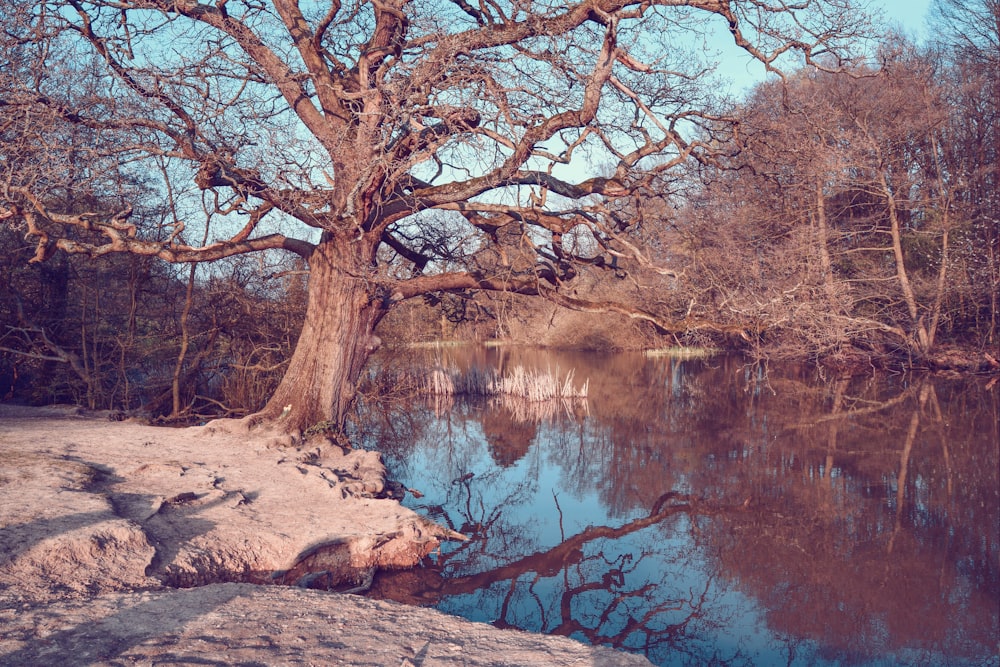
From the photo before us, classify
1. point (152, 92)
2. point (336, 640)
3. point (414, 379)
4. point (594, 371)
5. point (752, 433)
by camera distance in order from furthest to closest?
point (594, 371)
point (414, 379)
point (752, 433)
point (152, 92)
point (336, 640)

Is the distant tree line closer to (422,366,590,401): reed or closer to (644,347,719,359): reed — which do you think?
(422,366,590,401): reed

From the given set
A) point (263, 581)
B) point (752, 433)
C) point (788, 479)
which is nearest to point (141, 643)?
point (263, 581)

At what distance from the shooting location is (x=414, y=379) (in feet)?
51.9

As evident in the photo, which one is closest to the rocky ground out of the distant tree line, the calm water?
the calm water

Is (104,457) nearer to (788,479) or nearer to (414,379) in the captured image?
(788,479)

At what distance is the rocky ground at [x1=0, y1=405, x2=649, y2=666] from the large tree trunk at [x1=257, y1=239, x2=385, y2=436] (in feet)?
2.50

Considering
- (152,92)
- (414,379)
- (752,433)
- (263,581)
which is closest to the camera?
(263,581)

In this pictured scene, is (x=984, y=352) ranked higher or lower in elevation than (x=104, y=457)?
higher

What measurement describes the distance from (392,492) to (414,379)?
7926 millimetres

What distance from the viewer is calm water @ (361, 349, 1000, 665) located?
16.5ft

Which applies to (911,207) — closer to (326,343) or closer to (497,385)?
(497,385)

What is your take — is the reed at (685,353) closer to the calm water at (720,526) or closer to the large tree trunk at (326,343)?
the calm water at (720,526)

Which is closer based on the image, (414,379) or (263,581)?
(263,581)

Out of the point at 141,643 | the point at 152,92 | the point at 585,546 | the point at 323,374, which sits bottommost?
the point at 585,546
